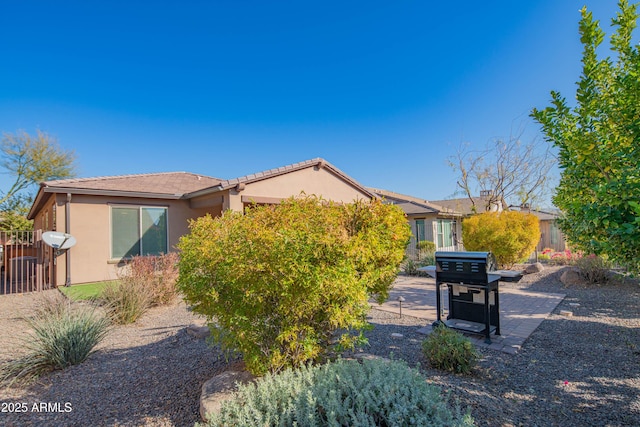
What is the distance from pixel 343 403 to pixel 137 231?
11.0 metres

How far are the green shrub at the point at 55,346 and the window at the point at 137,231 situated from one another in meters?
5.63

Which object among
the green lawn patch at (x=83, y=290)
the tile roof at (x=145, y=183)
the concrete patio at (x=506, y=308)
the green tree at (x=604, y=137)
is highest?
the tile roof at (x=145, y=183)

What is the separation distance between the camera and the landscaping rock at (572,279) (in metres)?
9.13

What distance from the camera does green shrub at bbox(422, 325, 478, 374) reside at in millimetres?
3461

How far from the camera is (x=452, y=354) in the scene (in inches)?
137

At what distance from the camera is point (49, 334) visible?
13.0 feet

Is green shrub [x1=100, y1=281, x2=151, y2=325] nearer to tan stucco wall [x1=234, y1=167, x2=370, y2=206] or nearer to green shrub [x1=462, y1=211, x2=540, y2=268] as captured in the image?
tan stucco wall [x1=234, y1=167, x2=370, y2=206]

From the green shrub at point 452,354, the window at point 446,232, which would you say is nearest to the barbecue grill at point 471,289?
the green shrub at point 452,354

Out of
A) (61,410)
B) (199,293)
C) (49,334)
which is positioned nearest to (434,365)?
(199,293)

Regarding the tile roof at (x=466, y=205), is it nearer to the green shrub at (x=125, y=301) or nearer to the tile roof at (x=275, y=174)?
the tile roof at (x=275, y=174)

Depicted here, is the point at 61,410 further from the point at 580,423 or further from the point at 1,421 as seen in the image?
the point at 580,423

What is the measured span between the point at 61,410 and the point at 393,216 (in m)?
4.27

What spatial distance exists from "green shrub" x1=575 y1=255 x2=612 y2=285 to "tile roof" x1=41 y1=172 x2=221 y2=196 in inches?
545

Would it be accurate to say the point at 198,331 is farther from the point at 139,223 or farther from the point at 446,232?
the point at 446,232
